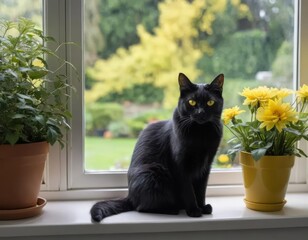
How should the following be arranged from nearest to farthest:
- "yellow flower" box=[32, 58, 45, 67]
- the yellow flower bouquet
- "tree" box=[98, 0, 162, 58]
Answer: the yellow flower bouquet < "yellow flower" box=[32, 58, 45, 67] < "tree" box=[98, 0, 162, 58]

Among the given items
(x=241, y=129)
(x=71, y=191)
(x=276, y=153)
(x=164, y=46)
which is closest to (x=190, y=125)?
(x=241, y=129)

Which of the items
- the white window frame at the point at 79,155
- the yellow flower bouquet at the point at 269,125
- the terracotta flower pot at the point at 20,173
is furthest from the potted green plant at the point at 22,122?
the yellow flower bouquet at the point at 269,125

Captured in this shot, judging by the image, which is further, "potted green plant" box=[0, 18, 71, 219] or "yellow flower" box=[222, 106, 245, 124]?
"yellow flower" box=[222, 106, 245, 124]

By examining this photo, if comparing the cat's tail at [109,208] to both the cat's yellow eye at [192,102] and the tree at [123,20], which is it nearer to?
the cat's yellow eye at [192,102]

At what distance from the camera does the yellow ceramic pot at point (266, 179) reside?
1.40 m

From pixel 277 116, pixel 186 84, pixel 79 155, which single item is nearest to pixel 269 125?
pixel 277 116

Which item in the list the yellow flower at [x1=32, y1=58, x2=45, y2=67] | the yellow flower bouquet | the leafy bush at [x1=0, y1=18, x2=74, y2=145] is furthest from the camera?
the yellow flower at [x1=32, y1=58, x2=45, y2=67]

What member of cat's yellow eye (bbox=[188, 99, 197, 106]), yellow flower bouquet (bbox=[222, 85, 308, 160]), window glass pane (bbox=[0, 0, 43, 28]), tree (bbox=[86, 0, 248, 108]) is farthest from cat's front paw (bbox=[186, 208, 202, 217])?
window glass pane (bbox=[0, 0, 43, 28])

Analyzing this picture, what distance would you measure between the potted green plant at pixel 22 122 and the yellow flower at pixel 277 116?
654 millimetres

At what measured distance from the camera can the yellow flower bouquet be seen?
1.36m

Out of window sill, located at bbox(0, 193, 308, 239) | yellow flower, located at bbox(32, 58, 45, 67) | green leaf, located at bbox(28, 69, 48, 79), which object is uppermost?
yellow flower, located at bbox(32, 58, 45, 67)

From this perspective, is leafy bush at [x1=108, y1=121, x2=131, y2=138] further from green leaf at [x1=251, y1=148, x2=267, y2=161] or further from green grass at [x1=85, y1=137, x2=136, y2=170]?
green leaf at [x1=251, y1=148, x2=267, y2=161]

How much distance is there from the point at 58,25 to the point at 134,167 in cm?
57

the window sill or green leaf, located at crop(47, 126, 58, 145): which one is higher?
green leaf, located at crop(47, 126, 58, 145)
